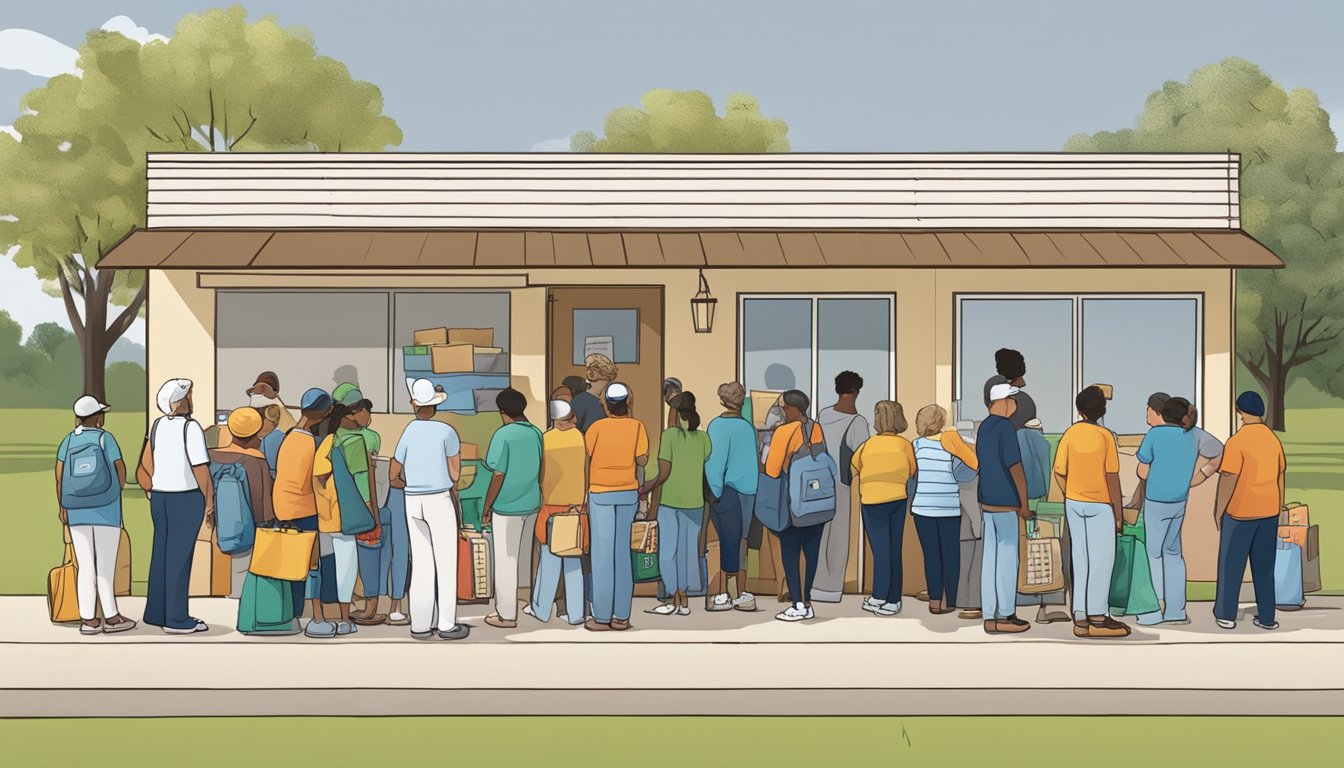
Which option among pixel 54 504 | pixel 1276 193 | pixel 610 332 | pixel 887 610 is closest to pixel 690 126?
pixel 1276 193

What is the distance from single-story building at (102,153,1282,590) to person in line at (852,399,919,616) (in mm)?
2790

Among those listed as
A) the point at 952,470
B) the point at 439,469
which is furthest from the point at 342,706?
the point at 952,470

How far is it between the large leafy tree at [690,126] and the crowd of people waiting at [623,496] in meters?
47.9

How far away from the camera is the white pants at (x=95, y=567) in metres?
10.1

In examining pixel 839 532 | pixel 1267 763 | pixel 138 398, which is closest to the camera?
pixel 1267 763

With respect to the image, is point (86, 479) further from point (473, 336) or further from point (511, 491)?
point (473, 336)

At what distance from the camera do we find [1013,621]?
10531 mm

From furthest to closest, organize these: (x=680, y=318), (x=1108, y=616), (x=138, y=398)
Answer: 1. (x=138, y=398)
2. (x=680, y=318)
3. (x=1108, y=616)

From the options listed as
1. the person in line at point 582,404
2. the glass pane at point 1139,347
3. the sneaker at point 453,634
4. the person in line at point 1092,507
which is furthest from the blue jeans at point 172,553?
the glass pane at point 1139,347

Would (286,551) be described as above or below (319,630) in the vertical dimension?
above

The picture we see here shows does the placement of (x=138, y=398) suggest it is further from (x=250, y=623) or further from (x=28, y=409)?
(x=250, y=623)

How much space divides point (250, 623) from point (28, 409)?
80.5 m

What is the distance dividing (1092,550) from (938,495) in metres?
1.24

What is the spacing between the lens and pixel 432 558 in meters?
10.1
